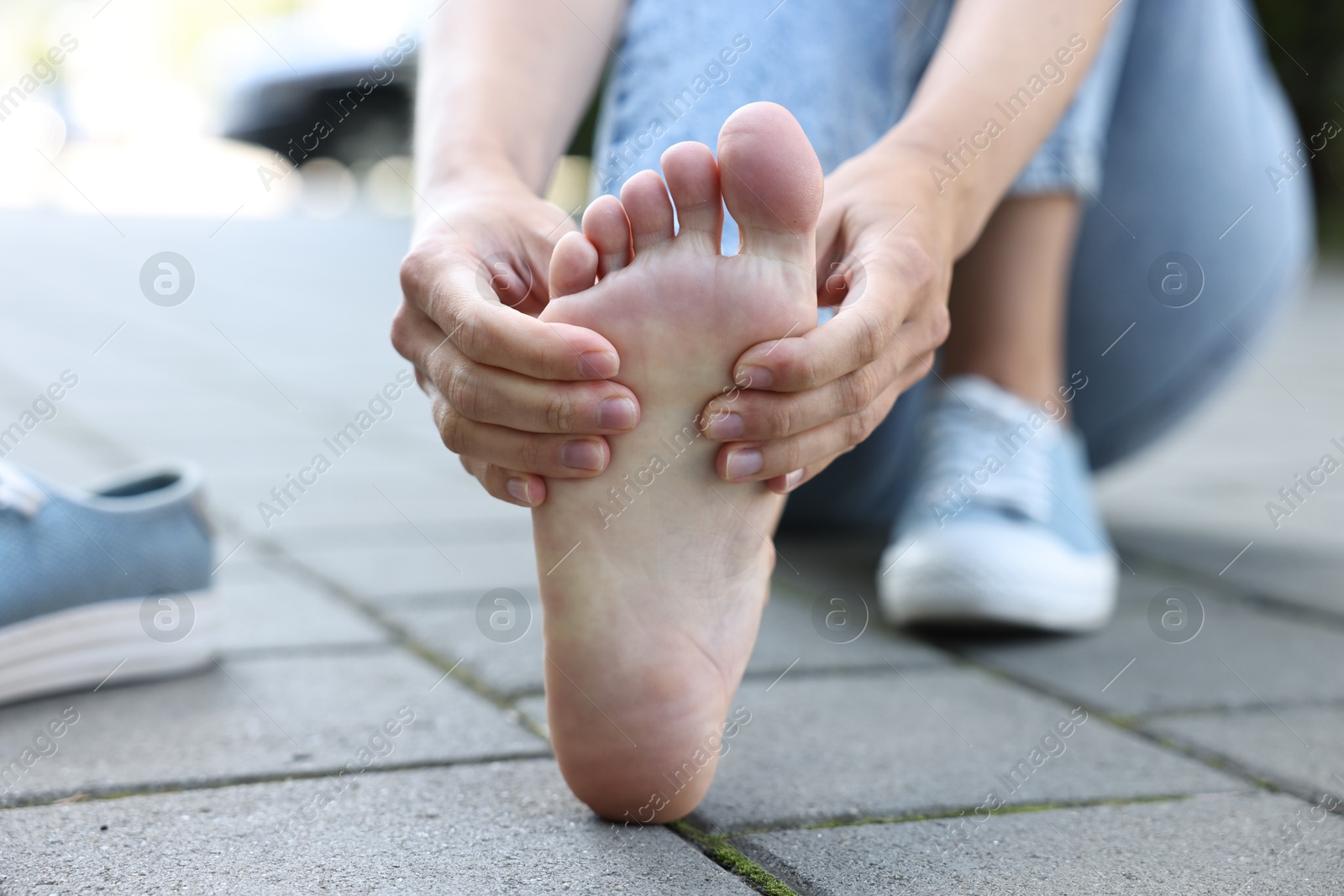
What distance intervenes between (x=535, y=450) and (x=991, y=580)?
0.59 metres

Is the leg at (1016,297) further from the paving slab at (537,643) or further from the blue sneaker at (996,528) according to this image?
the paving slab at (537,643)

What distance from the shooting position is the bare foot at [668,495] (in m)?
0.66

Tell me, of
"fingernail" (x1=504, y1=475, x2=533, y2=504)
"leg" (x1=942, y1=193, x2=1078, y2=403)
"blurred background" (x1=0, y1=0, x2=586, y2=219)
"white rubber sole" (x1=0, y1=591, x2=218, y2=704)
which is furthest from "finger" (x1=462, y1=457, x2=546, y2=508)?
"blurred background" (x1=0, y1=0, x2=586, y2=219)

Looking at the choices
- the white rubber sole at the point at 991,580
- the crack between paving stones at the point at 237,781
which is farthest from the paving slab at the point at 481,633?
the white rubber sole at the point at 991,580

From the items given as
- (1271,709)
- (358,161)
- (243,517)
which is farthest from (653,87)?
(358,161)

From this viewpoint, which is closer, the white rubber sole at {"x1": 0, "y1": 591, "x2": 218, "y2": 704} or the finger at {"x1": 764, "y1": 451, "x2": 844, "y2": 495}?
the finger at {"x1": 764, "y1": 451, "x2": 844, "y2": 495}

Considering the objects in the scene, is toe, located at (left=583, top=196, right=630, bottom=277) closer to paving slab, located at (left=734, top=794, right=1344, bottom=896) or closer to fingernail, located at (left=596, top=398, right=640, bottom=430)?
fingernail, located at (left=596, top=398, right=640, bottom=430)

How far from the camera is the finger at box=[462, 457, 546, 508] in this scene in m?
0.71

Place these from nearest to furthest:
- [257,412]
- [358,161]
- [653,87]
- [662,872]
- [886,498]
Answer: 1. [662,872]
2. [653,87]
3. [886,498]
4. [257,412]
5. [358,161]

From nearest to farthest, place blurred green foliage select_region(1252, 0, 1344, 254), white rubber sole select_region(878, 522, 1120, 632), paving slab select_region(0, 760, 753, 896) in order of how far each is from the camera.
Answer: paving slab select_region(0, 760, 753, 896), white rubber sole select_region(878, 522, 1120, 632), blurred green foliage select_region(1252, 0, 1344, 254)

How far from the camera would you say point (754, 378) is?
68 centimetres

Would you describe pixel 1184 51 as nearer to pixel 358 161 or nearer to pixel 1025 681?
pixel 1025 681

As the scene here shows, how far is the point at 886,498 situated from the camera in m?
1.54

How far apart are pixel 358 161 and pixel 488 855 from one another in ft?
29.1
